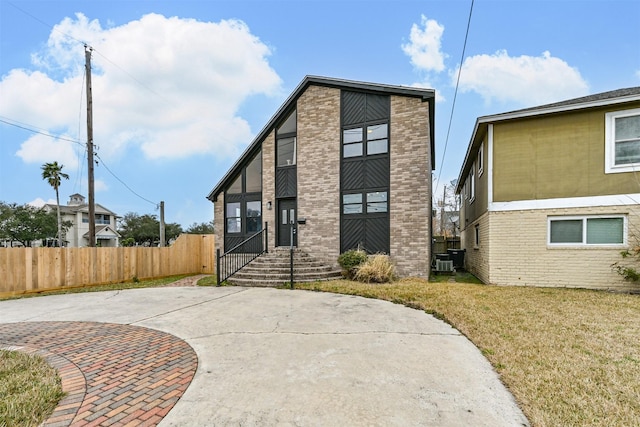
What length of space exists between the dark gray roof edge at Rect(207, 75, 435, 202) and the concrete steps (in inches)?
169

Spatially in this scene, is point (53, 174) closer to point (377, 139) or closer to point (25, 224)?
point (25, 224)

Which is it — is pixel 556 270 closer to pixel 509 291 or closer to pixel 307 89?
pixel 509 291

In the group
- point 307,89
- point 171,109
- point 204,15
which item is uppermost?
point 204,15

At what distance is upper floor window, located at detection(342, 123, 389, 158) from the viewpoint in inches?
450

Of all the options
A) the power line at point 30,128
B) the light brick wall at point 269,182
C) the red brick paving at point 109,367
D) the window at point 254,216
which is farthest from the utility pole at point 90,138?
the red brick paving at point 109,367

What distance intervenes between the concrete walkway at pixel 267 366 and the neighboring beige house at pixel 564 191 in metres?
5.38

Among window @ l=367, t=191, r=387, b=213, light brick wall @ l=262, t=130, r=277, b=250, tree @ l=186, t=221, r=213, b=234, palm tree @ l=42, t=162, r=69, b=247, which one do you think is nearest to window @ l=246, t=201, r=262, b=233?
light brick wall @ l=262, t=130, r=277, b=250

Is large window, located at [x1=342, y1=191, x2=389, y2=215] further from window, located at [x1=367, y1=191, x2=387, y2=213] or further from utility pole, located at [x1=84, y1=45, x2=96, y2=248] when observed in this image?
utility pole, located at [x1=84, y1=45, x2=96, y2=248]

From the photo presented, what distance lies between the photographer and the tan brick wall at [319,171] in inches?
465

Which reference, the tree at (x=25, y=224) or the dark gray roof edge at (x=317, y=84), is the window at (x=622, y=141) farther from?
the tree at (x=25, y=224)

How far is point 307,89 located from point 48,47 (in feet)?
36.0

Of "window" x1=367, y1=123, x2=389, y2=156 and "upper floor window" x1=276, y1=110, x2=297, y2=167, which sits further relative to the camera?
"upper floor window" x1=276, y1=110, x2=297, y2=167

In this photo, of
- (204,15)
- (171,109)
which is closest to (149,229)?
(171,109)

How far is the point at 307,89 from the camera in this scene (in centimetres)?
1259
